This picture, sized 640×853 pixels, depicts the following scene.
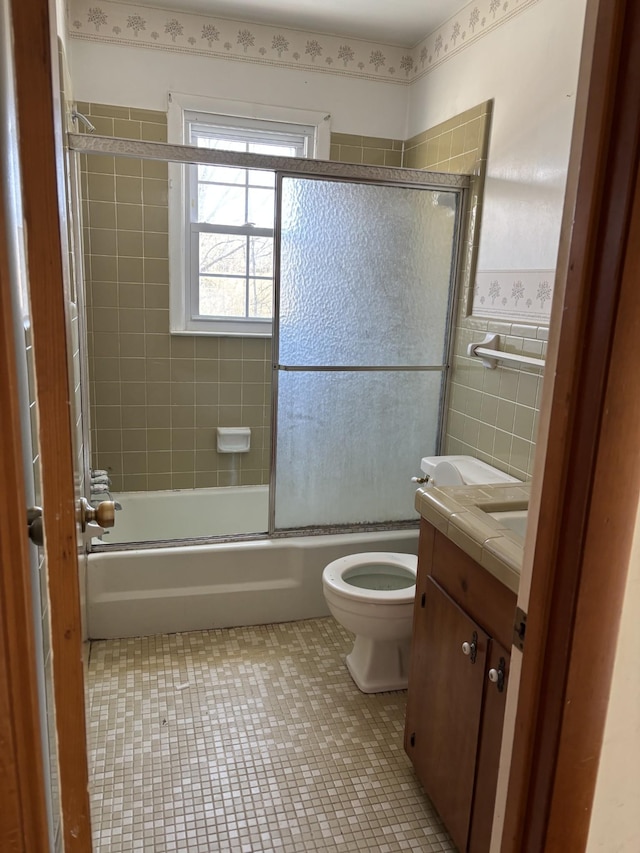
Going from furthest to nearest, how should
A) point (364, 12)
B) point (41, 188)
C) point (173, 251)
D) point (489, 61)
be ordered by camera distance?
point (173, 251) → point (364, 12) → point (489, 61) → point (41, 188)

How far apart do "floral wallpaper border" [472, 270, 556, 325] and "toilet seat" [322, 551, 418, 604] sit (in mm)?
1016

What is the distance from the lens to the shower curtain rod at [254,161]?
7.49 ft

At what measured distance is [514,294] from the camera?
236 cm

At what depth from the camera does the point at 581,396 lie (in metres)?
0.75

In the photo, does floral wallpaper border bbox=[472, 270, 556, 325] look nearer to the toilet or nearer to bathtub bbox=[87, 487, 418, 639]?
the toilet

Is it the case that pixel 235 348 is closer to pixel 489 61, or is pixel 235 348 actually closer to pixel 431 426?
pixel 431 426

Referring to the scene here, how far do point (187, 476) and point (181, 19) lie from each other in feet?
7.38

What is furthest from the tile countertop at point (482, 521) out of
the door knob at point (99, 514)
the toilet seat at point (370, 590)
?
the door knob at point (99, 514)

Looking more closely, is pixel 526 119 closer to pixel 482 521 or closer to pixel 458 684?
pixel 482 521

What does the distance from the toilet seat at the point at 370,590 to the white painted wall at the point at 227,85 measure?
2199 mm

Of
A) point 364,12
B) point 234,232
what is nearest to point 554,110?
point 364,12

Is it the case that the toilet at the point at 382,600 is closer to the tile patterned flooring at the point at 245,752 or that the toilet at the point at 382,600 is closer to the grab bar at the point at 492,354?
the tile patterned flooring at the point at 245,752

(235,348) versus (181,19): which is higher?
(181,19)

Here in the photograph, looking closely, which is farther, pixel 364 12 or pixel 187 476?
pixel 187 476
